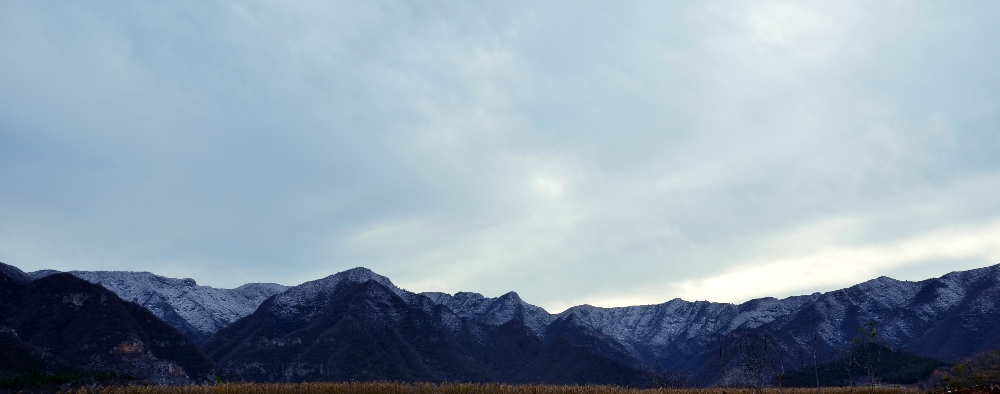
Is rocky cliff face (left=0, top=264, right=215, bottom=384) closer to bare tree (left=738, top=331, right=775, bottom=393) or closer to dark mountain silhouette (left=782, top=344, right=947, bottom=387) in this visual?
bare tree (left=738, top=331, right=775, bottom=393)

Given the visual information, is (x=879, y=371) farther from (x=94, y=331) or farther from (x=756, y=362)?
(x=94, y=331)

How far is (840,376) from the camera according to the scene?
407 ft

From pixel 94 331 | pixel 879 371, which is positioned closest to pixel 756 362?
pixel 879 371

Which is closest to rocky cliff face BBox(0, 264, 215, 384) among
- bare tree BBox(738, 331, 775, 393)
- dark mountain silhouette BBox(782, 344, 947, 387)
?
bare tree BBox(738, 331, 775, 393)

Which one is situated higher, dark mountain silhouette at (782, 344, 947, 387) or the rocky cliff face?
the rocky cliff face

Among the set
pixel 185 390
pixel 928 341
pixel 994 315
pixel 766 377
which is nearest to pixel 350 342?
pixel 766 377

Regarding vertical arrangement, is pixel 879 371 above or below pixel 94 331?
below

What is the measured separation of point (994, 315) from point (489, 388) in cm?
19749

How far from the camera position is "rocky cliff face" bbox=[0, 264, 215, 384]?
13188 cm

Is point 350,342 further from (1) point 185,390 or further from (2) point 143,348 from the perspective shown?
(1) point 185,390

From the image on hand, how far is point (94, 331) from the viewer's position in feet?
459

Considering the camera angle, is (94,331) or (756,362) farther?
(94,331)

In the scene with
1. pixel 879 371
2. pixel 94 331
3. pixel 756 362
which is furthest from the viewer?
pixel 94 331

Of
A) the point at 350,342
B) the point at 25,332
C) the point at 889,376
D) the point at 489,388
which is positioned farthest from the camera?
the point at 350,342
